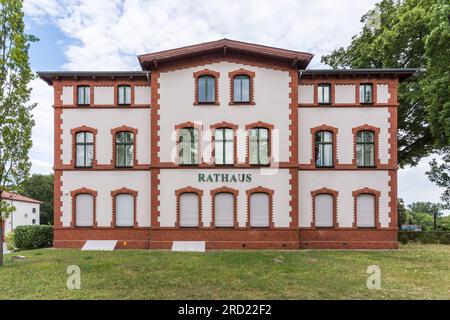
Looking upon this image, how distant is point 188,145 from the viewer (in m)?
19.2

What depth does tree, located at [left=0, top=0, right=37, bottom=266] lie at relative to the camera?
12.6 metres

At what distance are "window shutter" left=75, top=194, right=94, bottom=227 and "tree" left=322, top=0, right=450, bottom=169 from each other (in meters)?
22.6

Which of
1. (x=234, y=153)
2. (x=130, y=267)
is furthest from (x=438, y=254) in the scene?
(x=130, y=267)

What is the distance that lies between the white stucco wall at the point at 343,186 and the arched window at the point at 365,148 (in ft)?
2.12

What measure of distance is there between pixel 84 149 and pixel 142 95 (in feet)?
16.0

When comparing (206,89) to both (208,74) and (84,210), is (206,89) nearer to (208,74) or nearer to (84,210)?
(208,74)

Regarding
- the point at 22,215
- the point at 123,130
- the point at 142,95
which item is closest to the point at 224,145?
the point at 142,95

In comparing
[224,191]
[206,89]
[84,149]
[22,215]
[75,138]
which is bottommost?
[22,215]

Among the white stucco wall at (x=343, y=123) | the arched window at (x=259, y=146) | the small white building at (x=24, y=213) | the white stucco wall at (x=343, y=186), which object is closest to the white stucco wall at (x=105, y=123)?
the arched window at (x=259, y=146)

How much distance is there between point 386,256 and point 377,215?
10.5 ft

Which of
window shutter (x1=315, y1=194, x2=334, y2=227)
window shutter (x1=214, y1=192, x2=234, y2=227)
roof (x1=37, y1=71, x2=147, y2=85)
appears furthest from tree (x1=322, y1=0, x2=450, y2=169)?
roof (x1=37, y1=71, x2=147, y2=85)

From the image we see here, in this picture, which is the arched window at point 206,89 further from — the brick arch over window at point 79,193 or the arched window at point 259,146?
the brick arch over window at point 79,193

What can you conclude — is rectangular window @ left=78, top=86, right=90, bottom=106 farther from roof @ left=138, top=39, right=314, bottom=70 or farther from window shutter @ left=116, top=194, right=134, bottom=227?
window shutter @ left=116, top=194, right=134, bottom=227
